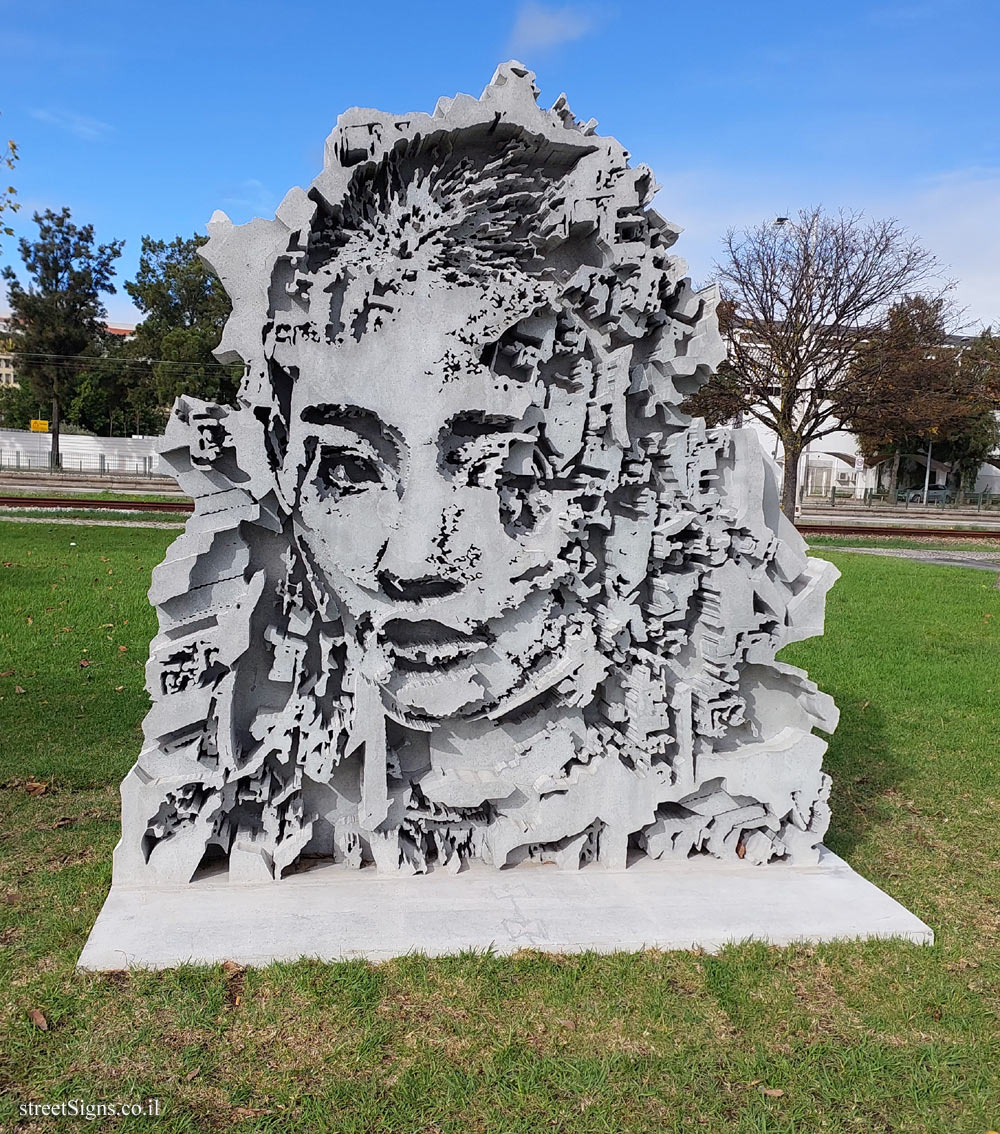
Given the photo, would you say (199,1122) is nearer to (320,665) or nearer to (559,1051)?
(559,1051)

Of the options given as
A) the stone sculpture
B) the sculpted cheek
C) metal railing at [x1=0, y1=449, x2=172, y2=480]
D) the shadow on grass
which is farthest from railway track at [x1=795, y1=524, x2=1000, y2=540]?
metal railing at [x1=0, y1=449, x2=172, y2=480]

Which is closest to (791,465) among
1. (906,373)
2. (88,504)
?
(906,373)

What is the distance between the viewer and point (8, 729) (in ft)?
17.9

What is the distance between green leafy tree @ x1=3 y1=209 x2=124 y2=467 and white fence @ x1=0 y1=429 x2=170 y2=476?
4.91m

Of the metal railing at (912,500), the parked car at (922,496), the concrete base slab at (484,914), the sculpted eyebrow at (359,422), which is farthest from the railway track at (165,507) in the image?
the parked car at (922,496)

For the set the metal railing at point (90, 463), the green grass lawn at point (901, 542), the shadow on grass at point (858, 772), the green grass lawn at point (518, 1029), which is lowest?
the shadow on grass at point (858, 772)

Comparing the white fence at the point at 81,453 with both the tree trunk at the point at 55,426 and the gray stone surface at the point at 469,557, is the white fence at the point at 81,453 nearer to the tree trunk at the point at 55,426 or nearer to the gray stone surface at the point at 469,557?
the tree trunk at the point at 55,426

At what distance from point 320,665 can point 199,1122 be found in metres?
1.72

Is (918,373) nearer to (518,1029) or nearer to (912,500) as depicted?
(518,1029)

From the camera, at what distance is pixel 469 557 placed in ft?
12.4

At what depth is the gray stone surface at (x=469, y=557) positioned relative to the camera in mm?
3568

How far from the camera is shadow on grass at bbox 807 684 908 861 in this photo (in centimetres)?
466

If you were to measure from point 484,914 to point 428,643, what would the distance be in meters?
1.12

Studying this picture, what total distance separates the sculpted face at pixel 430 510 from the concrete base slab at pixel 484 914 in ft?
2.44
